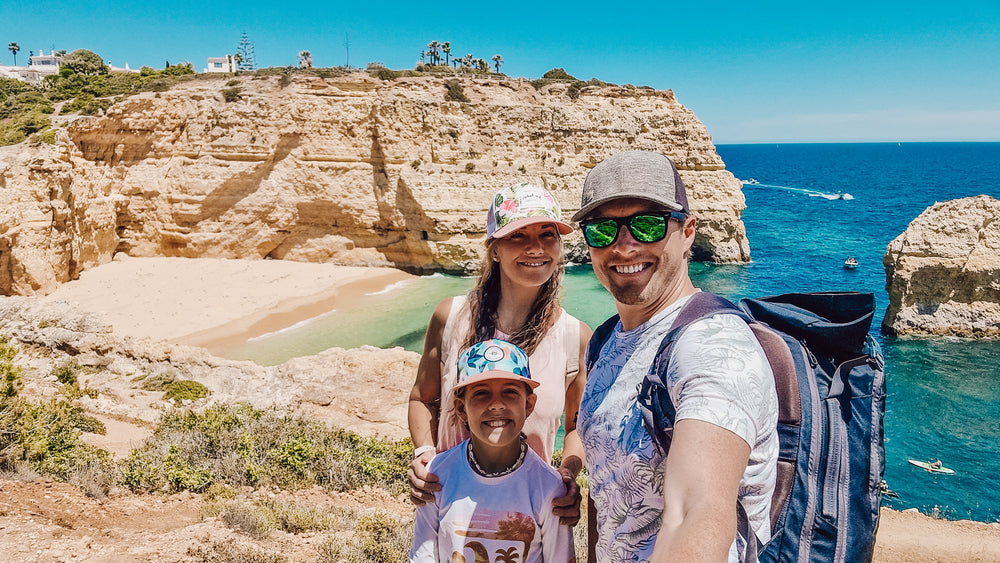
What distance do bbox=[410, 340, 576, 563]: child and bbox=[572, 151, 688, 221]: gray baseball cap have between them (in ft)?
2.60

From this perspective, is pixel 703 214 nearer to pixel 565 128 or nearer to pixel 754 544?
pixel 565 128

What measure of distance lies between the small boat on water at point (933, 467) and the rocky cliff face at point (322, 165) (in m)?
17.7

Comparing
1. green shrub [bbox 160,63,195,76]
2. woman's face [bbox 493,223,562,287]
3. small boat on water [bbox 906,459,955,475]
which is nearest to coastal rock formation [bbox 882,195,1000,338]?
small boat on water [bbox 906,459,955,475]

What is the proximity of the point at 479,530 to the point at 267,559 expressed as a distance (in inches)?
115

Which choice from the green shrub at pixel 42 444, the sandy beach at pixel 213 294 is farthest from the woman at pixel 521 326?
the sandy beach at pixel 213 294

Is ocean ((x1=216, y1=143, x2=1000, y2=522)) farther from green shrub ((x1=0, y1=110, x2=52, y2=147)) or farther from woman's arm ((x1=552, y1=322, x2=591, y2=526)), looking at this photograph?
green shrub ((x1=0, y1=110, x2=52, y2=147))

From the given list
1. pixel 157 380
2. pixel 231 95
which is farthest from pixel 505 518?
pixel 231 95

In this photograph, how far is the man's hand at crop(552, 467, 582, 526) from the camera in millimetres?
2271

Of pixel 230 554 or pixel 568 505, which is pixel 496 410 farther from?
pixel 230 554

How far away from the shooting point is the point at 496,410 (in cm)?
229

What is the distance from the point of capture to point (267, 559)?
4.38 m

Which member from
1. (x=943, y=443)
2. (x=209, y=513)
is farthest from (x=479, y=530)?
(x=943, y=443)

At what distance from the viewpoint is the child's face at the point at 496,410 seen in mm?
2285

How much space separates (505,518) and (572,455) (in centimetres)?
44
